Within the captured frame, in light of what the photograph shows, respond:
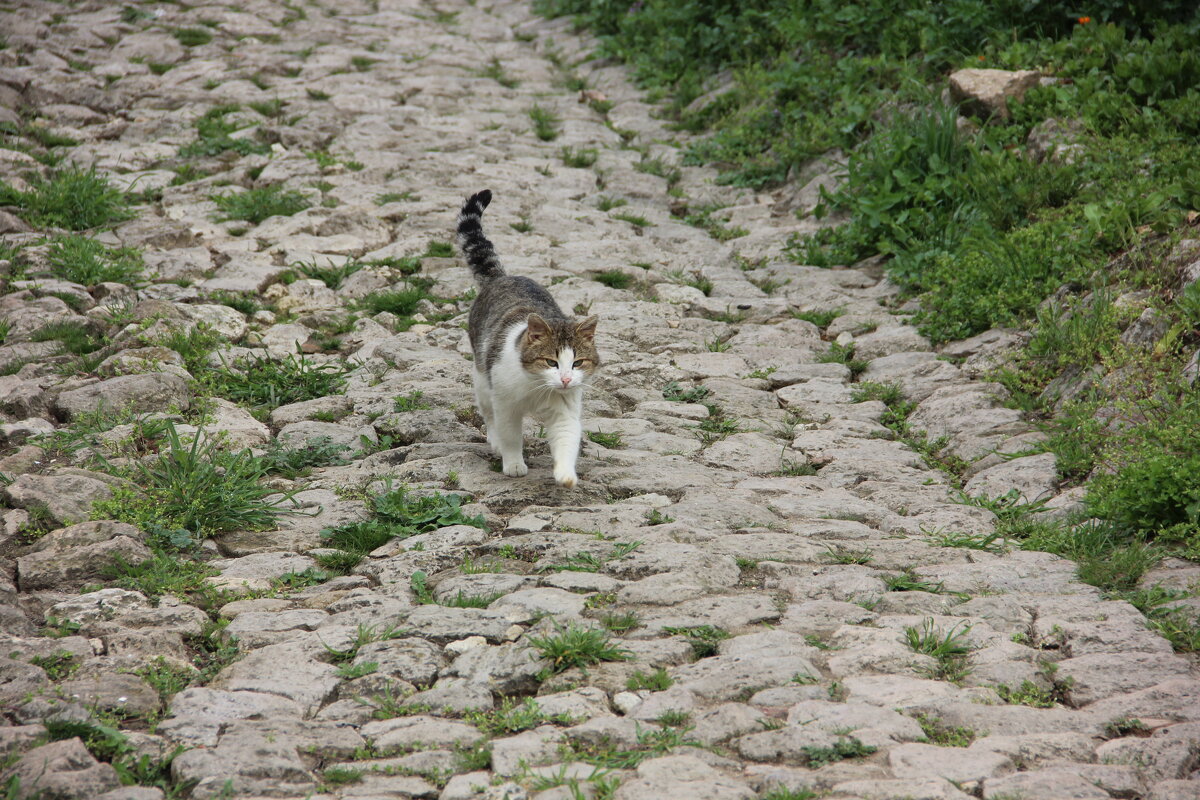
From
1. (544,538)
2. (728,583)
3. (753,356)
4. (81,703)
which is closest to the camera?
(81,703)

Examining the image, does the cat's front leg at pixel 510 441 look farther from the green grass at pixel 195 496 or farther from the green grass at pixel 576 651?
the green grass at pixel 576 651

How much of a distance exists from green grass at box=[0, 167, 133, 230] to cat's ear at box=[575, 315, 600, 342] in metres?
4.67

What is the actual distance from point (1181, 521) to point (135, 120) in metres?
9.40

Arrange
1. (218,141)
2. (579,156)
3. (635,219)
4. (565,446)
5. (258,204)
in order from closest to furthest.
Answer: (565,446) → (258,204) → (635,219) → (218,141) → (579,156)

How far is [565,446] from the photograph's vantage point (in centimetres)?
483

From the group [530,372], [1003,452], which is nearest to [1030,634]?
[1003,452]

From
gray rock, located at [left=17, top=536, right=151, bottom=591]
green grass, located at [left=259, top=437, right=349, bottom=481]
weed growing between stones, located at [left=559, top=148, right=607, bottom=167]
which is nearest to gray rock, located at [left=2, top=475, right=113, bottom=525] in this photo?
gray rock, located at [left=17, top=536, right=151, bottom=591]

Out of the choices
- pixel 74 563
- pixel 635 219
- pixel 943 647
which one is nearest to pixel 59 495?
pixel 74 563

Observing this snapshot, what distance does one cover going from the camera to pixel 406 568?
4.13 metres

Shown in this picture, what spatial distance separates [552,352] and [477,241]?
5.37ft

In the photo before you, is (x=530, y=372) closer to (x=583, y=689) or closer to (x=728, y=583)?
(x=728, y=583)

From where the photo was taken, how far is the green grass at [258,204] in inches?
313

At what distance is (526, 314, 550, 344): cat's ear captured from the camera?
4.70 meters

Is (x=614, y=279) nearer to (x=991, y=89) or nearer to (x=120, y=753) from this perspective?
(x=991, y=89)
